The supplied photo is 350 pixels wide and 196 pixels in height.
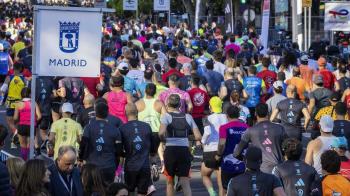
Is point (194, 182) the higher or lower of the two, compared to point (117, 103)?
lower

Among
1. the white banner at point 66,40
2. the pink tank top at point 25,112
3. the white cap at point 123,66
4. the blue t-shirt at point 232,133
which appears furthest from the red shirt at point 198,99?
the white banner at point 66,40

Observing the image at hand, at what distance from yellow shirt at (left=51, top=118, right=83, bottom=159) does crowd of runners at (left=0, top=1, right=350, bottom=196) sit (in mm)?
13

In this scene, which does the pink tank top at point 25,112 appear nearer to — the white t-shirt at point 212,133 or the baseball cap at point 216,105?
the baseball cap at point 216,105

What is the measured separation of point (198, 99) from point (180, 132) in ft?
13.9

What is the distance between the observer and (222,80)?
2061 centimetres

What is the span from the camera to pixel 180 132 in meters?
14.0

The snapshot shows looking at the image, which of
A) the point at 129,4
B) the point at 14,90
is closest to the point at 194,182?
the point at 14,90

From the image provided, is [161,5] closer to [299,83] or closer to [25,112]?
[299,83]

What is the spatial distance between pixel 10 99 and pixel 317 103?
5343 millimetres

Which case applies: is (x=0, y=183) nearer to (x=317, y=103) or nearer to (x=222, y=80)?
(x=317, y=103)

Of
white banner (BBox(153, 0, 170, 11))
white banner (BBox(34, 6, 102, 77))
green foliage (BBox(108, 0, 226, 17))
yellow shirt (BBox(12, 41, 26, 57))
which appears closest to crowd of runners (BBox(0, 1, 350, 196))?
white banner (BBox(34, 6, 102, 77))

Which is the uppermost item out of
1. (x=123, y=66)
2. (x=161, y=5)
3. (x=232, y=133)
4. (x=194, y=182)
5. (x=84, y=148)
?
(x=161, y=5)

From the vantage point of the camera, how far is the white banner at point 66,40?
1194cm

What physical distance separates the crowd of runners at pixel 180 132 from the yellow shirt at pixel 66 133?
0.04 feet
